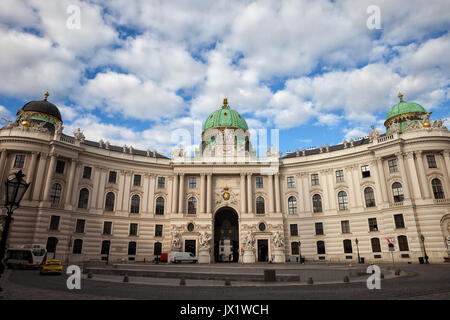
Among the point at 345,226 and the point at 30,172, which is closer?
the point at 30,172

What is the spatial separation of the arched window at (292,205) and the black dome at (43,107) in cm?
4521

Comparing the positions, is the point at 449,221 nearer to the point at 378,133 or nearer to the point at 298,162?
the point at 378,133

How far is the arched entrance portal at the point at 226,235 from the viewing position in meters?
55.5

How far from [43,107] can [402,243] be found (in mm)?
62142

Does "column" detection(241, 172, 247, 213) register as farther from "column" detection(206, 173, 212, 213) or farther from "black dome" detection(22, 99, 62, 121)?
"black dome" detection(22, 99, 62, 121)

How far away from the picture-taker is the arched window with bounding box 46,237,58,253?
42.4m

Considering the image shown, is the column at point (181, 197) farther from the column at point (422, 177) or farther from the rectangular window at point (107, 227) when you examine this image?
the column at point (422, 177)

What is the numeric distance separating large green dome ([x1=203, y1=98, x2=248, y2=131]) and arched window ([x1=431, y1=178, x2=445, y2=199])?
37.4m

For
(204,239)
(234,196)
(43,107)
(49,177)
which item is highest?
(43,107)

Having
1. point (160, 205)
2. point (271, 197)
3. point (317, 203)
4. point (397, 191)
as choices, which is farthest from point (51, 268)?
point (397, 191)

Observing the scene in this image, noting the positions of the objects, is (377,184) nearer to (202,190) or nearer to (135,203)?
(202,190)

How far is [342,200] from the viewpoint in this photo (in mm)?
51750
